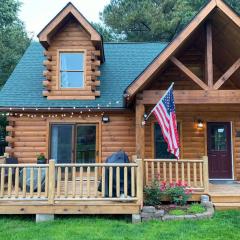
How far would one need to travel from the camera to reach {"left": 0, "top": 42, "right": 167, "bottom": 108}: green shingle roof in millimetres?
10188

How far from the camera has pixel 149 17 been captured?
24625 mm

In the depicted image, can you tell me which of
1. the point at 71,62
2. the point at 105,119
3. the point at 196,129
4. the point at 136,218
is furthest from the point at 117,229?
the point at 71,62

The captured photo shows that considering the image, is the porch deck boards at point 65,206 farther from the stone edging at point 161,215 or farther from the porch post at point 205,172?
the porch post at point 205,172

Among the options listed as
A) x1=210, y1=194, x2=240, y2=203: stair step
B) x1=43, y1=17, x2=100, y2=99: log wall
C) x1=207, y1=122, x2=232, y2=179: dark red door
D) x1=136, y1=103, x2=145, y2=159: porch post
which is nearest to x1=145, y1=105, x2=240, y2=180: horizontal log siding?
x1=207, y1=122, x2=232, y2=179: dark red door

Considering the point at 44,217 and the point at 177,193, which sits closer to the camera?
the point at 44,217

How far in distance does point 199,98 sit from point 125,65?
15.7ft

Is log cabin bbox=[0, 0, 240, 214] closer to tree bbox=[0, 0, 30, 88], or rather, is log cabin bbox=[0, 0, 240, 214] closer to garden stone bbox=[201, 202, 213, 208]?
garden stone bbox=[201, 202, 213, 208]

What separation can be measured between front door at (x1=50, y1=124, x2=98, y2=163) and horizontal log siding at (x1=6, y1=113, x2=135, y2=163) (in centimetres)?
21

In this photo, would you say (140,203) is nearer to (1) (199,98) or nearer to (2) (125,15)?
(1) (199,98)

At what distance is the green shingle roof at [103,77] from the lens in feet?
33.4

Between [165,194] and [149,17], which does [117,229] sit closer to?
[165,194]

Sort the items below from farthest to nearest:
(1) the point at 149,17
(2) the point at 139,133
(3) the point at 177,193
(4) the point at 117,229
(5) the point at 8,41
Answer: (1) the point at 149,17 → (5) the point at 8,41 → (2) the point at 139,133 → (3) the point at 177,193 → (4) the point at 117,229

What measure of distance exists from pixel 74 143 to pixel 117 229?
4541mm

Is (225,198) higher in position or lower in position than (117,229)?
higher
